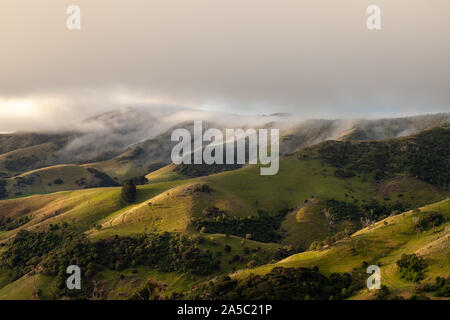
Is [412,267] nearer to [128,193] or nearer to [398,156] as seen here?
[128,193]

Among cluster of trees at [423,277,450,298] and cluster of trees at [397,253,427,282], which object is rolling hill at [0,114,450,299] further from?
cluster of trees at [423,277,450,298]

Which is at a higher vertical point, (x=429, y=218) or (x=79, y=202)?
(x=429, y=218)

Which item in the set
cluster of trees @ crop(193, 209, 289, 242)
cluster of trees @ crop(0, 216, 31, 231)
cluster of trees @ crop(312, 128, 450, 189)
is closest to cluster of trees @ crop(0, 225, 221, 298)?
cluster of trees @ crop(193, 209, 289, 242)

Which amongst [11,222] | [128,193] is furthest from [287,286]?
[11,222]

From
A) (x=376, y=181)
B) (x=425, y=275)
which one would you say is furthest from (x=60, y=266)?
(x=376, y=181)
